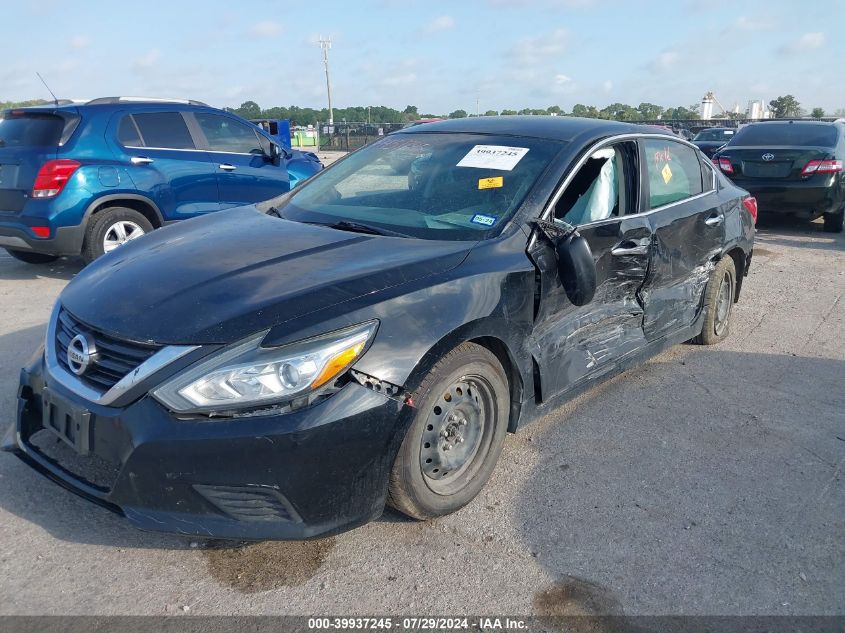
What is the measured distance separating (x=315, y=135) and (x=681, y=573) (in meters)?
45.5

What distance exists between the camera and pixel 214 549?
9.39ft

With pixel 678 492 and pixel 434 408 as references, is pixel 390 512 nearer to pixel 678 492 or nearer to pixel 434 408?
pixel 434 408

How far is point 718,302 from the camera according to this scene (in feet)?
17.6

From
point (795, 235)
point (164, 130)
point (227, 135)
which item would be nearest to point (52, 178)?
point (164, 130)

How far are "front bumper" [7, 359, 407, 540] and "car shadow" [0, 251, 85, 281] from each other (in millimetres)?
5453

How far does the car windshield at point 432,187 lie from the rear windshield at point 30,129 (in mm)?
3886

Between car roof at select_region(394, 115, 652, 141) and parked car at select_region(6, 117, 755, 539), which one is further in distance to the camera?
car roof at select_region(394, 115, 652, 141)

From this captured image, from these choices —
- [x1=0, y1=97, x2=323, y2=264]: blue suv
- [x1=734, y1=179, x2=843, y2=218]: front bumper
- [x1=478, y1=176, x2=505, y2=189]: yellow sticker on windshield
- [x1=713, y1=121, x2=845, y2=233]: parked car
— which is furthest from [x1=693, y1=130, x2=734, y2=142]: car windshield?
[x1=478, y1=176, x2=505, y2=189]: yellow sticker on windshield

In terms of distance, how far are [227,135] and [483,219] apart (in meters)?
5.56

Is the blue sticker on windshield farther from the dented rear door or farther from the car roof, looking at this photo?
the dented rear door

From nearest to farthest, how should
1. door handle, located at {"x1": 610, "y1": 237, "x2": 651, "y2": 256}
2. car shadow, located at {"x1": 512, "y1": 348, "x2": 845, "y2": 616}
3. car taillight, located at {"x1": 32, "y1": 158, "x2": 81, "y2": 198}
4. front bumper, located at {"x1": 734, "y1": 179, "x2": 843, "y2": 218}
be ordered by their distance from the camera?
car shadow, located at {"x1": 512, "y1": 348, "x2": 845, "y2": 616} < door handle, located at {"x1": 610, "y1": 237, "x2": 651, "y2": 256} < car taillight, located at {"x1": 32, "y1": 158, "x2": 81, "y2": 198} < front bumper, located at {"x1": 734, "y1": 179, "x2": 843, "y2": 218}

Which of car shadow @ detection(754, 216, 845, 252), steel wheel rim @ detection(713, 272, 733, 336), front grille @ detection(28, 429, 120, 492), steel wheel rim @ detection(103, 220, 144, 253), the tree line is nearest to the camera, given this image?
front grille @ detection(28, 429, 120, 492)

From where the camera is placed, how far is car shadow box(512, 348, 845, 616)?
2.73 metres

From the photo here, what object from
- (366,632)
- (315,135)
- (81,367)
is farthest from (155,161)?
(315,135)
